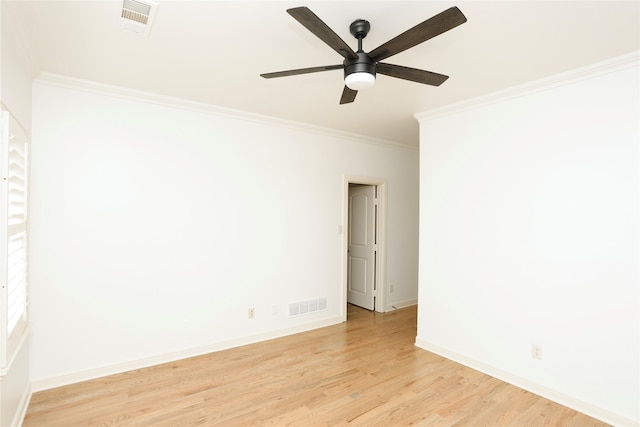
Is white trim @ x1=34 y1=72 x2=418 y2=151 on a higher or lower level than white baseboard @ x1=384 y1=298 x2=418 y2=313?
higher

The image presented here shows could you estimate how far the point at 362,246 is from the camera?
5488 millimetres

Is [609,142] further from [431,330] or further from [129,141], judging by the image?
[129,141]

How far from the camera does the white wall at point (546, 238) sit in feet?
8.27

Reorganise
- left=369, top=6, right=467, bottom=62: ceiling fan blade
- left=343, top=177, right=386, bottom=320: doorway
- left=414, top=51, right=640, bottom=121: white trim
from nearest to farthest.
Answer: left=369, top=6, right=467, bottom=62: ceiling fan blade, left=414, top=51, right=640, bottom=121: white trim, left=343, top=177, right=386, bottom=320: doorway

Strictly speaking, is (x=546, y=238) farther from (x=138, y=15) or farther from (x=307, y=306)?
(x=138, y=15)

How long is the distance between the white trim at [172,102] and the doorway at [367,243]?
875 mm

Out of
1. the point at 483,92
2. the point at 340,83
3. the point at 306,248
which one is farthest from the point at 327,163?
the point at 483,92

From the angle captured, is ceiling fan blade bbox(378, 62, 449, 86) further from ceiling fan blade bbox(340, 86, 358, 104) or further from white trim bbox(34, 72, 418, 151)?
white trim bbox(34, 72, 418, 151)

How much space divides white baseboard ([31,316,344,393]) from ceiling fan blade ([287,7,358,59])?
10.7 ft

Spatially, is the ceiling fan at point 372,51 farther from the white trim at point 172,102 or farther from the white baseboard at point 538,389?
the white baseboard at point 538,389

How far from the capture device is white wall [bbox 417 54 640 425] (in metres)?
2.52

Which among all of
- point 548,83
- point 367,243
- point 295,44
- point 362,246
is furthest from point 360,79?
point 362,246

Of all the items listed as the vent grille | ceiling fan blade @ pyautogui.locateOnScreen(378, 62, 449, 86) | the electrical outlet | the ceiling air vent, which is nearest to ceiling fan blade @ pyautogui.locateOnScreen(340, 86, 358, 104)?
ceiling fan blade @ pyautogui.locateOnScreen(378, 62, 449, 86)

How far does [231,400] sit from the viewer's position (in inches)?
109
